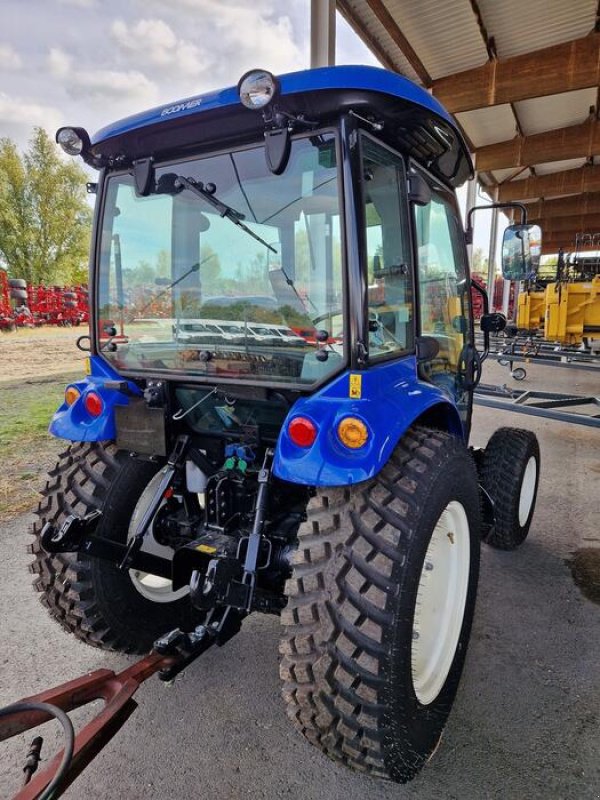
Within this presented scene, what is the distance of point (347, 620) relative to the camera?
5.16 ft

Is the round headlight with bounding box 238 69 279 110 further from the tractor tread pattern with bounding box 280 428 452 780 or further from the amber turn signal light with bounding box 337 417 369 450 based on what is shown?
the tractor tread pattern with bounding box 280 428 452 780

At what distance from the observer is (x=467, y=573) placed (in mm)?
2207

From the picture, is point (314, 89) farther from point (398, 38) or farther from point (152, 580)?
point (398, 38)

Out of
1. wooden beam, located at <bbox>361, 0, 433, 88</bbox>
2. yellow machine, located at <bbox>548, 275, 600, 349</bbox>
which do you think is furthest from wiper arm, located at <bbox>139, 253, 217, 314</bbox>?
yellow machine, located at <bbox>548, 275, 600, 349</bbox>

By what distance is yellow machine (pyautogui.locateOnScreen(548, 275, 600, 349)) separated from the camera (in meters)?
10.2

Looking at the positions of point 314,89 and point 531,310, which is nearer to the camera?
point 314,89

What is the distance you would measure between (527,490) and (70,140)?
330 centimetres

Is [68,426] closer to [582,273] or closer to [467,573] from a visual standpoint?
[467,573]

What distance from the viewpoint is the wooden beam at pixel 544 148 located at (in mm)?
12859

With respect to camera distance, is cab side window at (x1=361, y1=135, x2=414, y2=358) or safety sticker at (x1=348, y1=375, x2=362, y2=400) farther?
cab side window at (x1=361, y1=135, x2=414, y2=358)

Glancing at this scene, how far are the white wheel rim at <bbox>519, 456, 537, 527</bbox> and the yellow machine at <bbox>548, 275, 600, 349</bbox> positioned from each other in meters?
7.72

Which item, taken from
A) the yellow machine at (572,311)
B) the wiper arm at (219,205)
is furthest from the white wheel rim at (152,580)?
the yellow machine at (572,311)

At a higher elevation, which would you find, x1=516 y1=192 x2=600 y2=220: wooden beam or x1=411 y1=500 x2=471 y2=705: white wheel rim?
x1=516 y1=192 x2=600 y2=220: wooden beam

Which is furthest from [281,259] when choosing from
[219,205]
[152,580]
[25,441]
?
[25,441]
